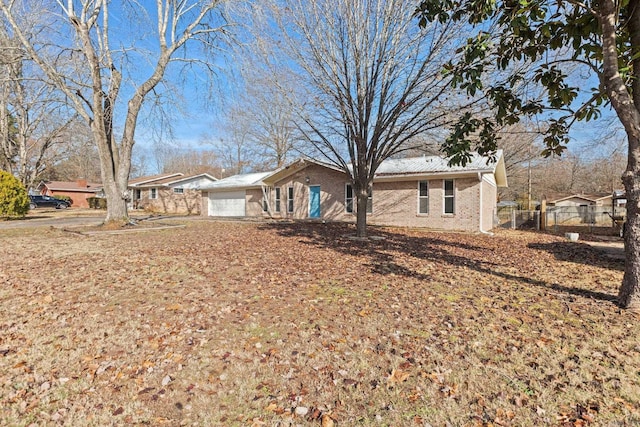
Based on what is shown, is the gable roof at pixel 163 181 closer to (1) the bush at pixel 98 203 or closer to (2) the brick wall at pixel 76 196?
(1) the bush at pixel 98 203

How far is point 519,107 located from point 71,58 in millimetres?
15443

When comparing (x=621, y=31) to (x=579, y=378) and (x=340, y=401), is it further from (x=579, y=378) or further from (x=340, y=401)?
(x=340, y=401)

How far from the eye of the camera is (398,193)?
17.0 metres

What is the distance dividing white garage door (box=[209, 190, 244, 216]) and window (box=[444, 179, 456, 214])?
15433 millimetres

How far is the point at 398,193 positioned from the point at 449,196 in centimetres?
256

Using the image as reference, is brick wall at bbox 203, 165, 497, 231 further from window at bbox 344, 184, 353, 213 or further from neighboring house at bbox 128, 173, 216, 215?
neighboring house at bbox 128, 173, 216, 215

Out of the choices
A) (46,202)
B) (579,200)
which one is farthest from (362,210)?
(46,202)

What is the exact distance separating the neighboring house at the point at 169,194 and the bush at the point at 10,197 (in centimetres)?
1338

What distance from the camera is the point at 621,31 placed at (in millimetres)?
4734

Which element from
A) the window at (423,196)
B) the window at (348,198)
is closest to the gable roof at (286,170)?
the window at (348,198)

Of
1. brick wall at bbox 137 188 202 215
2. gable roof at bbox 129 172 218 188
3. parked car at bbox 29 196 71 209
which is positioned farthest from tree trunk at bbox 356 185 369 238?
parked car at bbox 29 196 71 209

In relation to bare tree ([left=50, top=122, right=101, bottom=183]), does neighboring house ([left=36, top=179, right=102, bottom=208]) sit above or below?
below

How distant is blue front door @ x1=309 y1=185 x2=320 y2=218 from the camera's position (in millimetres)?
20166

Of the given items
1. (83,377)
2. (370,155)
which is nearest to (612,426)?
(83,377)
